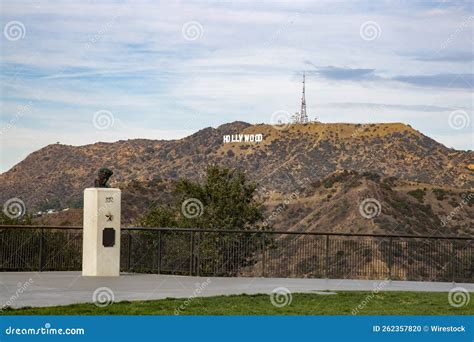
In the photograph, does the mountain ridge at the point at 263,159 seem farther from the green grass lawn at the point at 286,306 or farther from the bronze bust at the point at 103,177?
the green grass lawn at the point at 286,306

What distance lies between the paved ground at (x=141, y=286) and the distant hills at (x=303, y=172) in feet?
Result: 136

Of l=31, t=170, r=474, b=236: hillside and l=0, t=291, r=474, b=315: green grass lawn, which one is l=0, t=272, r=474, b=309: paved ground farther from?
l=31, t=170, r=474, b=236: hillside

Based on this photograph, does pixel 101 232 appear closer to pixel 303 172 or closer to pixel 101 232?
pixel 101 232

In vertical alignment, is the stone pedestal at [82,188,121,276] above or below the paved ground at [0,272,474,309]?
above

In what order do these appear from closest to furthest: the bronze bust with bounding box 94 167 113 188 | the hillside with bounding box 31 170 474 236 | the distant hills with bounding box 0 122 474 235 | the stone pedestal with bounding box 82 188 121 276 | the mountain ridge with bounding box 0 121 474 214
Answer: the stone pedestal with bounding box 82 188 121 276, the bronze bust with bounding box 94 167 113 188, the hillside with bounding box 31 170 474 236, the distant hills with bounding box 0 122 474 235, the mountain ridge with bounding box 0 121 474 214

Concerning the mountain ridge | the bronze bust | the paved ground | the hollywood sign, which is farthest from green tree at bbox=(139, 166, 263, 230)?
the hollywood sign

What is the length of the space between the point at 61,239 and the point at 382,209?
48.0 m

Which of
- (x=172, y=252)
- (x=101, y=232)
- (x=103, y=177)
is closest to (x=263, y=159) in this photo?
(x=172, y=252)

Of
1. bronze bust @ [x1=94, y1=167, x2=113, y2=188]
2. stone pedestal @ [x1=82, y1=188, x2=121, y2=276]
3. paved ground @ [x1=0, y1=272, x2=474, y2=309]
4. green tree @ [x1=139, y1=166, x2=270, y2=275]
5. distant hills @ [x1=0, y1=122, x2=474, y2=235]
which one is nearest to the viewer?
paved ground @ [x1=0, y1=272, x2=474, y2=309]

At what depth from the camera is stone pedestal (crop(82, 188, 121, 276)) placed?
24375 millimetres

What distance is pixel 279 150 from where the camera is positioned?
93.7 metres

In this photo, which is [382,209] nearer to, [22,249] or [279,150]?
[279,150]

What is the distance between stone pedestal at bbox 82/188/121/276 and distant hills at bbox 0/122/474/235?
4099cm

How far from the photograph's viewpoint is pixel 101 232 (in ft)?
80.2
